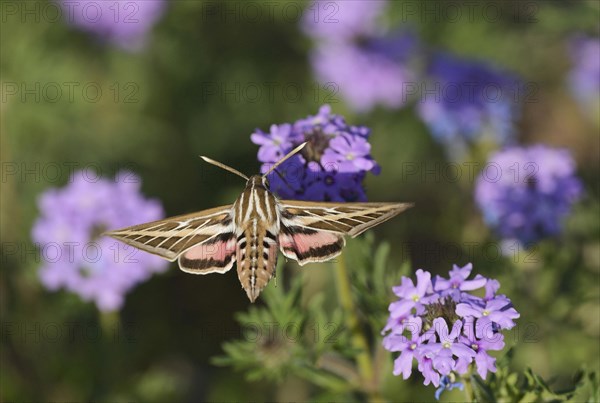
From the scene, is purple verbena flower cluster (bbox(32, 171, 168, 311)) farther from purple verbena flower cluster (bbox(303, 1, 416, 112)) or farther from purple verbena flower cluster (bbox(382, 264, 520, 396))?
purple verbena flower cluster (bbox(303, 1, 416, 112))

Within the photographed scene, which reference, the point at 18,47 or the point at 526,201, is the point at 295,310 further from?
the point at 18,47

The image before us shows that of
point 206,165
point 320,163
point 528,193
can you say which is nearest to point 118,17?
point 206,165

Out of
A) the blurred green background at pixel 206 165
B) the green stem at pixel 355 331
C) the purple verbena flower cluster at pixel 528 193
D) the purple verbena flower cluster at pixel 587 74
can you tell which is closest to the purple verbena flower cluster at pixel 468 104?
the blurred green background at pixel 206 165

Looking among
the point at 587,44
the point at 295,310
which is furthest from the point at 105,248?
the point at 587,44

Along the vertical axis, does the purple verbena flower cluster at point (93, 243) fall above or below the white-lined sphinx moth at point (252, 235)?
below

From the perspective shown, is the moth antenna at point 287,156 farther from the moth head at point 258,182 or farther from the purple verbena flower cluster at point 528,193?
the purple verbena flower cluster at point 528,193

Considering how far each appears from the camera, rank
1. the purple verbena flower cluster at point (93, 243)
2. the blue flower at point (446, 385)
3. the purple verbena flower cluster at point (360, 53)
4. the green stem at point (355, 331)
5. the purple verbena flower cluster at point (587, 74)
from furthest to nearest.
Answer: the purple verbena flower cluster at point (587, 74) → the purple verbena flower cluster at point (360, 53) → the purple verbena flower cluster at point (93, 243) → the green stem at point (355, 331) → the blue flower at point (446, 385)

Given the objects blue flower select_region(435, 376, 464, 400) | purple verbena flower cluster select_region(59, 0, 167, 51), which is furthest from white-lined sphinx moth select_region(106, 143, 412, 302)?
purple verbena flower cluster select_region(59, 0, 167, 51)
